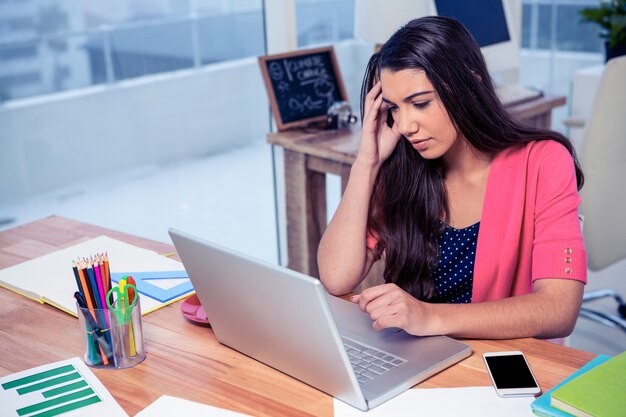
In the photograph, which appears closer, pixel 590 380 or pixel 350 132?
pixel 590 380

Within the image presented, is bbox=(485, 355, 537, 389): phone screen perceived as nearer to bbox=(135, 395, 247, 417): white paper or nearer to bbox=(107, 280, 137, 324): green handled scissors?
bbox=(135, 395, 247, 417): white paper

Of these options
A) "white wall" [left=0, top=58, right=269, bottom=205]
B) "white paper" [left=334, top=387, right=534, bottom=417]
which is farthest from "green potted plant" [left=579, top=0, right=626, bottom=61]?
"white paper" [left=334, top=387, right=534, bottom=417]

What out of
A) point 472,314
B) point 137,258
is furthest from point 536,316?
point 137,258

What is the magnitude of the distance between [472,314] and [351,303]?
0.77 feet

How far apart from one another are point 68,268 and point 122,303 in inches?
17.4

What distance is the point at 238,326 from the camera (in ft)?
4.00

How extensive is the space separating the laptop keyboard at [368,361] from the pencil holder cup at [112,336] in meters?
0.33

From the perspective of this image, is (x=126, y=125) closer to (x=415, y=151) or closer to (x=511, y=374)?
(x=415, y=151)

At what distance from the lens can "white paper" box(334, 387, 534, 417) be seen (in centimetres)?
108

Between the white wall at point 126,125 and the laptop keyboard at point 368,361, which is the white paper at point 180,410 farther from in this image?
the white wall at point 126,125

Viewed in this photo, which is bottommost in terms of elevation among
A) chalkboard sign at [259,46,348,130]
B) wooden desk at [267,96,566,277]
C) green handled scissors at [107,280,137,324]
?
wooden desk at [267,96,566,277]

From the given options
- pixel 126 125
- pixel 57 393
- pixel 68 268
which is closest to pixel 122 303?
pixel 57 393

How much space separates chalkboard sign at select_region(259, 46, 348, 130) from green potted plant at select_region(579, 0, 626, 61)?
163 cm

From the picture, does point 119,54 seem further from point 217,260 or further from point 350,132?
point 217,260
